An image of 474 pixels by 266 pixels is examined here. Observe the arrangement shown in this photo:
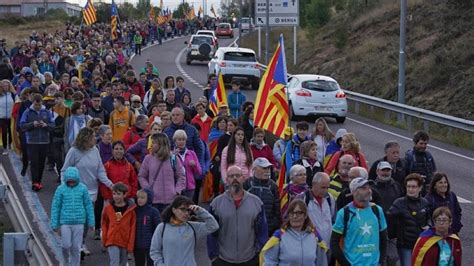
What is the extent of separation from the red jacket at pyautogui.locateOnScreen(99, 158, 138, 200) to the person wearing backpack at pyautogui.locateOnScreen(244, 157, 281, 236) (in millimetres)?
2841

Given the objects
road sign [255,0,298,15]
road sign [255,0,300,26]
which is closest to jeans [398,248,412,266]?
road sign [255,0,300,26]

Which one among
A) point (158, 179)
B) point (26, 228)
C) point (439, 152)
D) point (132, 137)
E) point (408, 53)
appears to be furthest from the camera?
point (408, 53)

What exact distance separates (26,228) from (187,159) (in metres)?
2.20

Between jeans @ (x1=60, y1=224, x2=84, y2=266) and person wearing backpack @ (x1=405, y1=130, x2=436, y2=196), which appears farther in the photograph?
person wearing backpack @ (x1=405, y1=130, x2=436, y2=196)

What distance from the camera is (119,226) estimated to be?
11008 mm

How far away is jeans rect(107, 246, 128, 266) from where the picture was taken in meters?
11.1

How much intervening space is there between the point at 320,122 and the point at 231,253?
5067mm

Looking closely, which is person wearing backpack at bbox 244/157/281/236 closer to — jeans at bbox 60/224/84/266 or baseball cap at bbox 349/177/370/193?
baseball cap at bbox 349/177/370/193

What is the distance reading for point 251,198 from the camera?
9.64 meters

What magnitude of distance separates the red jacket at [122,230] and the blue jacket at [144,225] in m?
0.04

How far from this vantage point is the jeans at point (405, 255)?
34.2ft

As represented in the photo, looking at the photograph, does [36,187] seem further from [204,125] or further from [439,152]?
[439,152]

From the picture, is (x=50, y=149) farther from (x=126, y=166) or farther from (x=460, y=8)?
(x=460, y=8)

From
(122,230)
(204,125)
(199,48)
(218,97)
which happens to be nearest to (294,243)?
(122,230)
